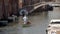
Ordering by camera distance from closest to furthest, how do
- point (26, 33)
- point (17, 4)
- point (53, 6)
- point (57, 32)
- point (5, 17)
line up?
point (57, 32) < point (26, 33) < point (5, 17) < point (17, 4) < point (53, 6)

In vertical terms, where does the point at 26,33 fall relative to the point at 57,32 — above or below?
below

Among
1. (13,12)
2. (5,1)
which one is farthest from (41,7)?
(5,1)

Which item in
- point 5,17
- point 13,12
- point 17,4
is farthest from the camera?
point 17,4

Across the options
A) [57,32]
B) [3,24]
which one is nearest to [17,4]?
[3,24]

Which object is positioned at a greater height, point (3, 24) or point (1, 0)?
point (1, 0)

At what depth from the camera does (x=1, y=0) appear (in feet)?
42.7

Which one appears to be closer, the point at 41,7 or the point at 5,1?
the point at 5,1

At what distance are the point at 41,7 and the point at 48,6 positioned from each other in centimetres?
76

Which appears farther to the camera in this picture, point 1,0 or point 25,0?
point 25,0

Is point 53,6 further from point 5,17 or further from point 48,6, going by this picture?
point 5,17

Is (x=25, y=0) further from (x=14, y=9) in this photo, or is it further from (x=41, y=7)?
(x=14, y=9)

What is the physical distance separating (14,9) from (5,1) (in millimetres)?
2579

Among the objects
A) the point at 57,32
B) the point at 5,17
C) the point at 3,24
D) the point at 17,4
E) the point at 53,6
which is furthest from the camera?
the point at 53,6

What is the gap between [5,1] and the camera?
13.6 metres
